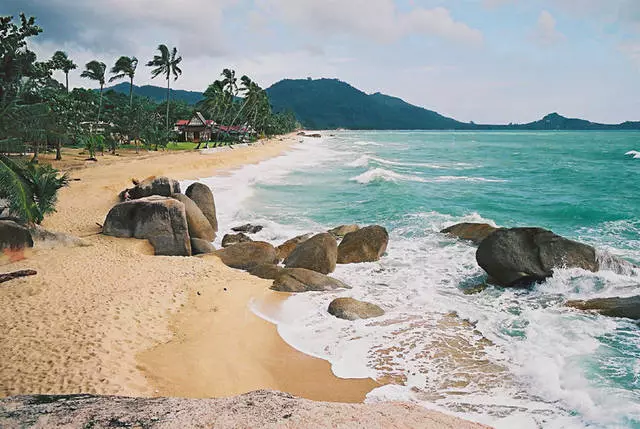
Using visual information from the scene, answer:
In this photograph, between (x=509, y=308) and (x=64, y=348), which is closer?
(x=64, y=348)

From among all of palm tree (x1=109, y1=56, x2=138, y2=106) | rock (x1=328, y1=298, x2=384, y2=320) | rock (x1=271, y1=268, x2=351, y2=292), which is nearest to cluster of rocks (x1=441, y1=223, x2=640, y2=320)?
rock (x1=328, y1=298, x2=384, y2=320)

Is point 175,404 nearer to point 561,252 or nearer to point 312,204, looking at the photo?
point 561,252

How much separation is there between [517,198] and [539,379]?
23106 millimetres

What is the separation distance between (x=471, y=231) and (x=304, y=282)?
8.48 metres

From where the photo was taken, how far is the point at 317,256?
13.0m

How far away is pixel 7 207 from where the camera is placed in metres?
13.3

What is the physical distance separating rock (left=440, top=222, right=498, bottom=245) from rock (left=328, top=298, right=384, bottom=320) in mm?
7747

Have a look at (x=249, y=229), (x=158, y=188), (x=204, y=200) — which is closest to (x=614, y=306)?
(x=249, y=229)

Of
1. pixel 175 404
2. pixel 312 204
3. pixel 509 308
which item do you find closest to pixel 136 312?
pixel 175 404

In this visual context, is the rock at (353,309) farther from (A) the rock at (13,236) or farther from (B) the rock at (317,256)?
(A) the rock at (13,236)

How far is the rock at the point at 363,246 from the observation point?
14.3 meters

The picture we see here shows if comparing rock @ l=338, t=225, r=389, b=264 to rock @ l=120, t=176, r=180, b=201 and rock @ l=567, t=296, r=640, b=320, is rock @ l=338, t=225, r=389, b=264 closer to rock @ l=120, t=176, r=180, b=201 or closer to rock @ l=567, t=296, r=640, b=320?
rock @ l=567, t=296, r=640, b=320

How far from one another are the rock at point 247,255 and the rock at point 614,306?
8331 mm

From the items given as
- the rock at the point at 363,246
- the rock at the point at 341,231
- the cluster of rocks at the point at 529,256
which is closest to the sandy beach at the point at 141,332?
the rock at the point at 363,246
